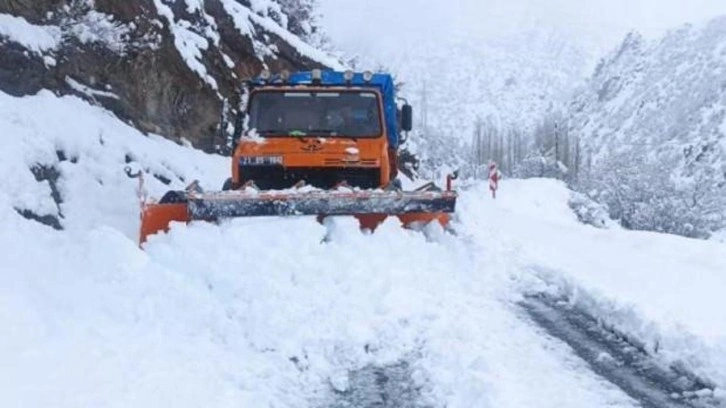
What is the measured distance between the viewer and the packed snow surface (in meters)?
4.96

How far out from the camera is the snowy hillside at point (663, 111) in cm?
8262

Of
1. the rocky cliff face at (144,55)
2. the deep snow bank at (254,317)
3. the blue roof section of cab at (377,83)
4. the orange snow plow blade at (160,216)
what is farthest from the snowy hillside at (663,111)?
the deep snow bank at (254,317)

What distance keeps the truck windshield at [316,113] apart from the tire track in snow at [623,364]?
447 centimetres

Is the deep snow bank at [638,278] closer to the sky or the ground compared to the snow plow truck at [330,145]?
closer to the ground

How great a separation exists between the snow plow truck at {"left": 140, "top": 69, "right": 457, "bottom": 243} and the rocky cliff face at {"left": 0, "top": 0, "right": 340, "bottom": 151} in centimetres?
294

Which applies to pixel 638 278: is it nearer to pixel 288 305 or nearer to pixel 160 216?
pixel 288 305

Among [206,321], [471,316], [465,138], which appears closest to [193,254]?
[206,321]

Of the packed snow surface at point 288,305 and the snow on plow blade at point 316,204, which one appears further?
the snow on plow blade at point 316,204

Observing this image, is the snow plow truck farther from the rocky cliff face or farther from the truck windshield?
the rocky cliff face

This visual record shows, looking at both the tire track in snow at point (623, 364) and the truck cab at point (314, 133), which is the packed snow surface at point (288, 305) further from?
the truck cab at point (314, 133)

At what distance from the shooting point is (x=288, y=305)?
6.50 meters

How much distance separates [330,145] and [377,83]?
134cm

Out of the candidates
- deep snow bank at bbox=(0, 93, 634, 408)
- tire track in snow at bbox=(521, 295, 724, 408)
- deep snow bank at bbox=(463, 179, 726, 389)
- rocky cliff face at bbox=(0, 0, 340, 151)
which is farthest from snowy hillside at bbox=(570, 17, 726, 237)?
tire track in snow at bbox=(521, 295, 724, 408)

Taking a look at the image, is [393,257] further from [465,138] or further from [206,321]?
[465,138]
